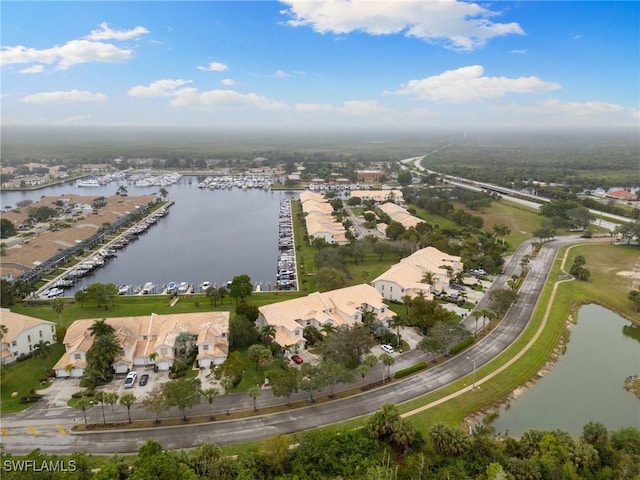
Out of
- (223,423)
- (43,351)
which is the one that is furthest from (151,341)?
(223,423)

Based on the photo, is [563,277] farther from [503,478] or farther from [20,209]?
[20,209]

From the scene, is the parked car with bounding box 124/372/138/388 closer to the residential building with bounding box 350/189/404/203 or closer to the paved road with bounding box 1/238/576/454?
the paved road with bounding box 1/238/576/454

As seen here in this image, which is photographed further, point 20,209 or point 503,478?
point 20,209

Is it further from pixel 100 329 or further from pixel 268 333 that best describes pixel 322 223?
pixel 100 329

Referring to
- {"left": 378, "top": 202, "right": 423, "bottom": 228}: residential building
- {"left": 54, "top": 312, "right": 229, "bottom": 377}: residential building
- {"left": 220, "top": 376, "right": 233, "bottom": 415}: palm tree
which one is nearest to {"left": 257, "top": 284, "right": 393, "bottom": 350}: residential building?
{"left": 54, "top": 312, "right": 229, "bottom": 377}: residential building

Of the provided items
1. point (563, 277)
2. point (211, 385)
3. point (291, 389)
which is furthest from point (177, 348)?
point (563, 277)

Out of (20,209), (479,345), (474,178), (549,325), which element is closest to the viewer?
(479,345)

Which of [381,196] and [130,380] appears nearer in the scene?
[130,380]
